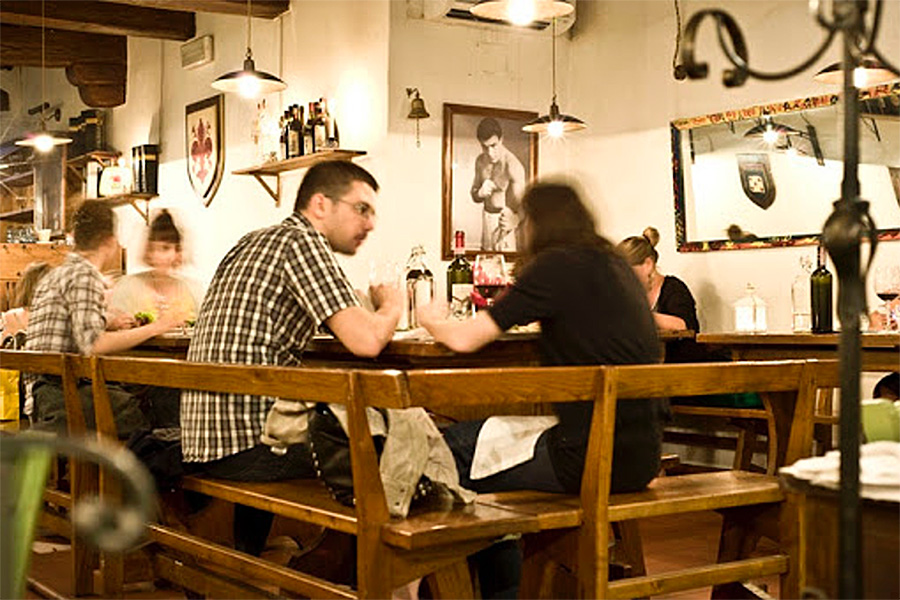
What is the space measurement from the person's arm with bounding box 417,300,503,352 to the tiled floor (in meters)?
1.25

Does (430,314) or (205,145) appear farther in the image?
(205,145)

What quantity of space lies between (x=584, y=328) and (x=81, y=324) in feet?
6.78

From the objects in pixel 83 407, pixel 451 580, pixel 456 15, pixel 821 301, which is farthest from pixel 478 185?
pixel 451 580

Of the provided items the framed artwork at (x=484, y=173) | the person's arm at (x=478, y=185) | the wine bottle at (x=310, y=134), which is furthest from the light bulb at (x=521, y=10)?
the wine bottle at (x=310, y=134)

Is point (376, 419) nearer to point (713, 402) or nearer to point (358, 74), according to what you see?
point (713, 402)

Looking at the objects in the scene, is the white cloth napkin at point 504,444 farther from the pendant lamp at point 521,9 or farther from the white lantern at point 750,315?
the white lantern at point 750,315

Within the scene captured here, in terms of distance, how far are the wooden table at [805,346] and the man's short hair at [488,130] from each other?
262 cm

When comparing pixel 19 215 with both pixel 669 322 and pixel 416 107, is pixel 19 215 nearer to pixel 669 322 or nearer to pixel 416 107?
pixel 416 107

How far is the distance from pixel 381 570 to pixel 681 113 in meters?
5.34

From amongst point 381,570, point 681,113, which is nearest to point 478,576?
point 381,570

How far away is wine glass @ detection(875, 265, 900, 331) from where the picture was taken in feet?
17.8

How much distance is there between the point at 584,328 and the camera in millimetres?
3102

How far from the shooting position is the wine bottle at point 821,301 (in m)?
5.44

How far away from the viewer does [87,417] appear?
432cm
